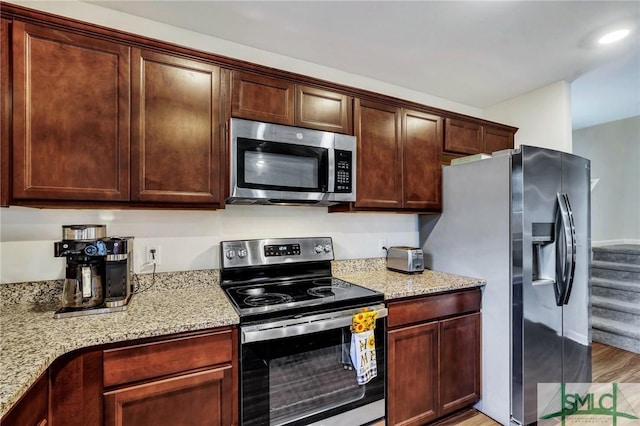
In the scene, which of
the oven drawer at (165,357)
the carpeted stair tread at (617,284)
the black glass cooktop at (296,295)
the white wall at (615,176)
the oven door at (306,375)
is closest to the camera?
the oven drawer at (165,357)

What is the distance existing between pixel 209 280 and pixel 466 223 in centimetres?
185

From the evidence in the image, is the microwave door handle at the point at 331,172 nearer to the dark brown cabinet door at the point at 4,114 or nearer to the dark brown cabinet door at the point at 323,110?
the dark brown cabinet door at the point at 323,110

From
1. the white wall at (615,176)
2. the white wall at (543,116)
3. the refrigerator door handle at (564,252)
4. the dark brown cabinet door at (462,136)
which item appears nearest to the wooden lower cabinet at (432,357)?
the refrigerator door handle at (564,252)

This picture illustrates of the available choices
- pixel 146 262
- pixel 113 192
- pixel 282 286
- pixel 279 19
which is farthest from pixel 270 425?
pixel 279 19

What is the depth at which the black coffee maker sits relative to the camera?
4.63 ft

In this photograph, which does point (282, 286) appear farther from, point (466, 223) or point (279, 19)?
point (279, 19)

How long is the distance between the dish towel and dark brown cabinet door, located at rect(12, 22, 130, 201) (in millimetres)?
1364

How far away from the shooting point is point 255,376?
4.69 ft

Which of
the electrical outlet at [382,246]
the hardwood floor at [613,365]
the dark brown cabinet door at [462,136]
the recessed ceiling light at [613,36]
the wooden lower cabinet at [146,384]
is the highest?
the recessed ceiling light at [613,36]

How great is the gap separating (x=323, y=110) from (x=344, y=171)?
424mm

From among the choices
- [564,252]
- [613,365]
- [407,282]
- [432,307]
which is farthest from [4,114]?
[613,365]

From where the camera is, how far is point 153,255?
1.86m

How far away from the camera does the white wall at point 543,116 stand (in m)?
2.70

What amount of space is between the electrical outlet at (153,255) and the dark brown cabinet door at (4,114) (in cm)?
67
